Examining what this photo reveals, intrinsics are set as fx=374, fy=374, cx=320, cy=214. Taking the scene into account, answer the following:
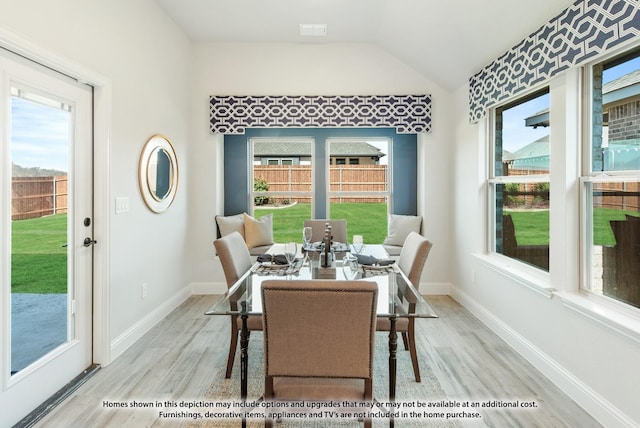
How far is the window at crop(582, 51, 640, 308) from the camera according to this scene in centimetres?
203

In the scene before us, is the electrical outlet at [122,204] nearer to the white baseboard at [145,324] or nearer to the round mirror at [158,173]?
the round mirror at [158,173]

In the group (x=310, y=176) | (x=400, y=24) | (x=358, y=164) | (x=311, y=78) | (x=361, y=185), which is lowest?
(x=361, y=185)

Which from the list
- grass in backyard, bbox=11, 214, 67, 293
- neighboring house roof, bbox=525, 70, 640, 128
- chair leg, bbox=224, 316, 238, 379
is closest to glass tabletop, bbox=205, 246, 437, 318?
chair leg, bbox=224, 316, 238, 379

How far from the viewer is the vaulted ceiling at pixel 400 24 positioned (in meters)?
2.83

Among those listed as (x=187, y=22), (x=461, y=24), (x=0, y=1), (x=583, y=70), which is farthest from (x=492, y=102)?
(x=0, y=1)

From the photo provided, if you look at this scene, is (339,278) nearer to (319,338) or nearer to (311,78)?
(319,338)

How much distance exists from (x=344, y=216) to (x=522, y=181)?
2269 mm

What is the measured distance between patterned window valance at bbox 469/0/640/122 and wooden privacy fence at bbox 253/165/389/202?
5.59 feet

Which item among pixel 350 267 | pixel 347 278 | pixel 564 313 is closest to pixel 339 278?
pixel 347 278

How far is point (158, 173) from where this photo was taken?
3.58 m

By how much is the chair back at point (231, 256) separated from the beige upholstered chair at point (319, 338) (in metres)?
0.97

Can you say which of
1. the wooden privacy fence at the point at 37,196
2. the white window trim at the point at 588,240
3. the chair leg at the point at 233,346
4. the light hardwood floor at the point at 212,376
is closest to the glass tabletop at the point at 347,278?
the chair leg at the point at 233,346

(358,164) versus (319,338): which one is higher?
(358,164)

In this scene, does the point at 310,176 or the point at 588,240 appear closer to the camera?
the point at 588,240
